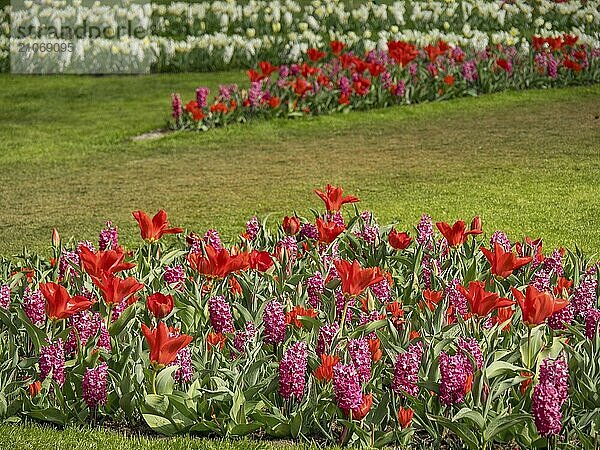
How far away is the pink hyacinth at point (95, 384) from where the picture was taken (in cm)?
371

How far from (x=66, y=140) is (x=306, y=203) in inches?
144

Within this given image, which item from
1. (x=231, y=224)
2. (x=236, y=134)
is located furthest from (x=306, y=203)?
(x=236, y=134)

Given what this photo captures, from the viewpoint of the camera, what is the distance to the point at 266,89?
10922mm

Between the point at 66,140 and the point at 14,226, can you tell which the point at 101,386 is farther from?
the point at 66,140

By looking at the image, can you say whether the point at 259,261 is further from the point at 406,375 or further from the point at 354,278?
the point at 406,375

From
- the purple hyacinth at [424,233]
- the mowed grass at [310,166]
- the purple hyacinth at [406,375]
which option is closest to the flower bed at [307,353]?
the purple hyacinth at [406,375]

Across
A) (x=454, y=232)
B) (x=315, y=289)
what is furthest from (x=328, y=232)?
(x=454, y=232)

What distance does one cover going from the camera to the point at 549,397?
3320 mm

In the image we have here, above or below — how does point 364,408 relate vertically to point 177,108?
below

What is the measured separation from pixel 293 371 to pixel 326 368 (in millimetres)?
119

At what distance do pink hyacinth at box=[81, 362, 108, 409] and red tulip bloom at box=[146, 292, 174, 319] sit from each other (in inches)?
13.1

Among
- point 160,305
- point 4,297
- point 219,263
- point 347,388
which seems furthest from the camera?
point 4,297

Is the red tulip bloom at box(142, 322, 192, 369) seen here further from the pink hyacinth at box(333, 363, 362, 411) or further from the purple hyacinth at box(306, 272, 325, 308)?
the purple hyacinth at box(306, 272, 325, 308)

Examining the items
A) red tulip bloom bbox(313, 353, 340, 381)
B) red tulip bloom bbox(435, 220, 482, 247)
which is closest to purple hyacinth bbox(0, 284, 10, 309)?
red tulip bloom bbox(313, 353, 340, 381)
